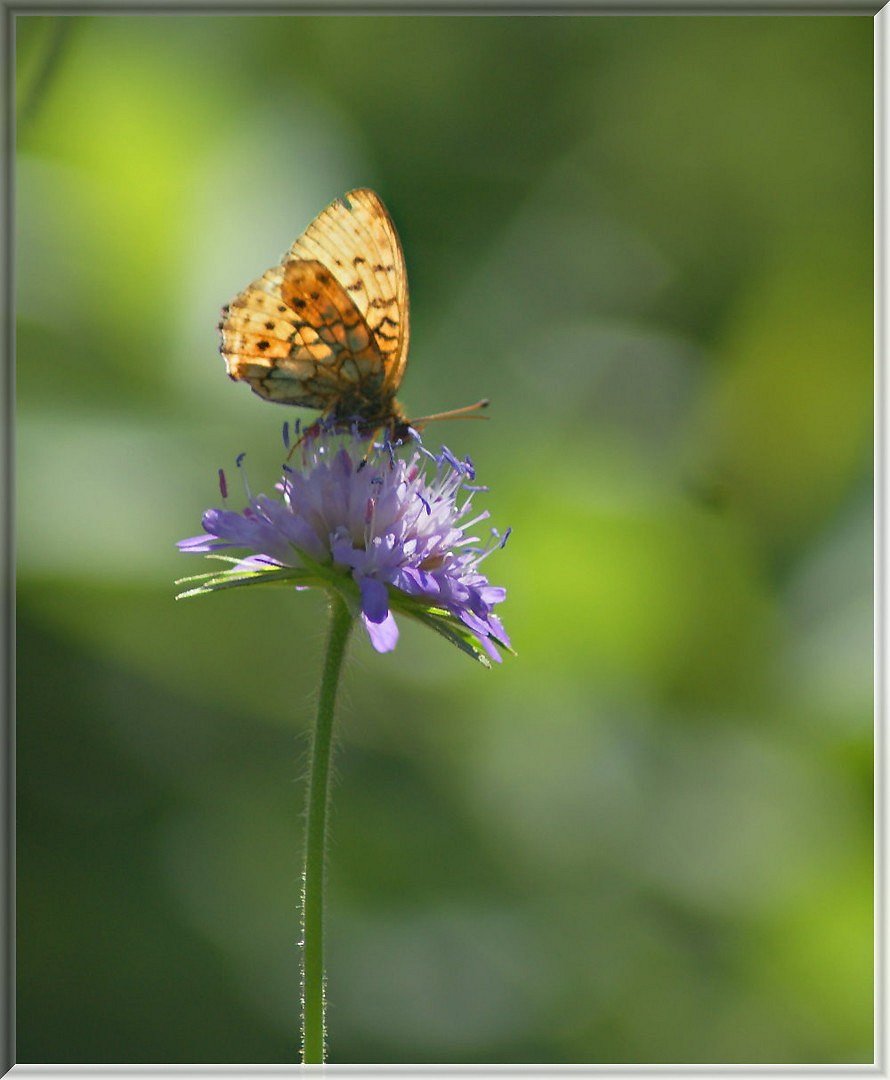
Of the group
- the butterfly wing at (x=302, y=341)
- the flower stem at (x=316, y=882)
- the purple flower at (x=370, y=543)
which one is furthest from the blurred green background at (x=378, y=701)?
the flower stem at (x=316, y=882)

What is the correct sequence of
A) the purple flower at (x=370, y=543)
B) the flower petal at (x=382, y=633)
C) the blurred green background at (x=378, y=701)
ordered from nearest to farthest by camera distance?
the flower petal at (x=382, y=633), the purple flower at (x=370, y=543), the blurred green background at (x=378, y=701)

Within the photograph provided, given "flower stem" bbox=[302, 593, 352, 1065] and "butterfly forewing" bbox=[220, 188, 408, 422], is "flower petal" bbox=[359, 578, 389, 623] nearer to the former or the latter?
"flower stem" bbox=[302, 593, 352, 1065]

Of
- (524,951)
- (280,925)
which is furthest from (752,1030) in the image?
(280,925)

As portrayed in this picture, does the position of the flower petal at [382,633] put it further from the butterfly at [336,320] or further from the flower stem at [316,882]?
the butterfly at [336,320]

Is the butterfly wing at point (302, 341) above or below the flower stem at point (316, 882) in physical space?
above

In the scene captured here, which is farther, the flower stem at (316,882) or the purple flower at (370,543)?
the purple flower at (370,543)

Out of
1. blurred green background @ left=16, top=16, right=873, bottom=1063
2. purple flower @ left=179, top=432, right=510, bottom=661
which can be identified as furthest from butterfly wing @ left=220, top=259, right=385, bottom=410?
blurred green background @ left=16, top=16, right=873, bottom=1063

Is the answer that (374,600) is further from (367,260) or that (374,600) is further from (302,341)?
(367,260)
